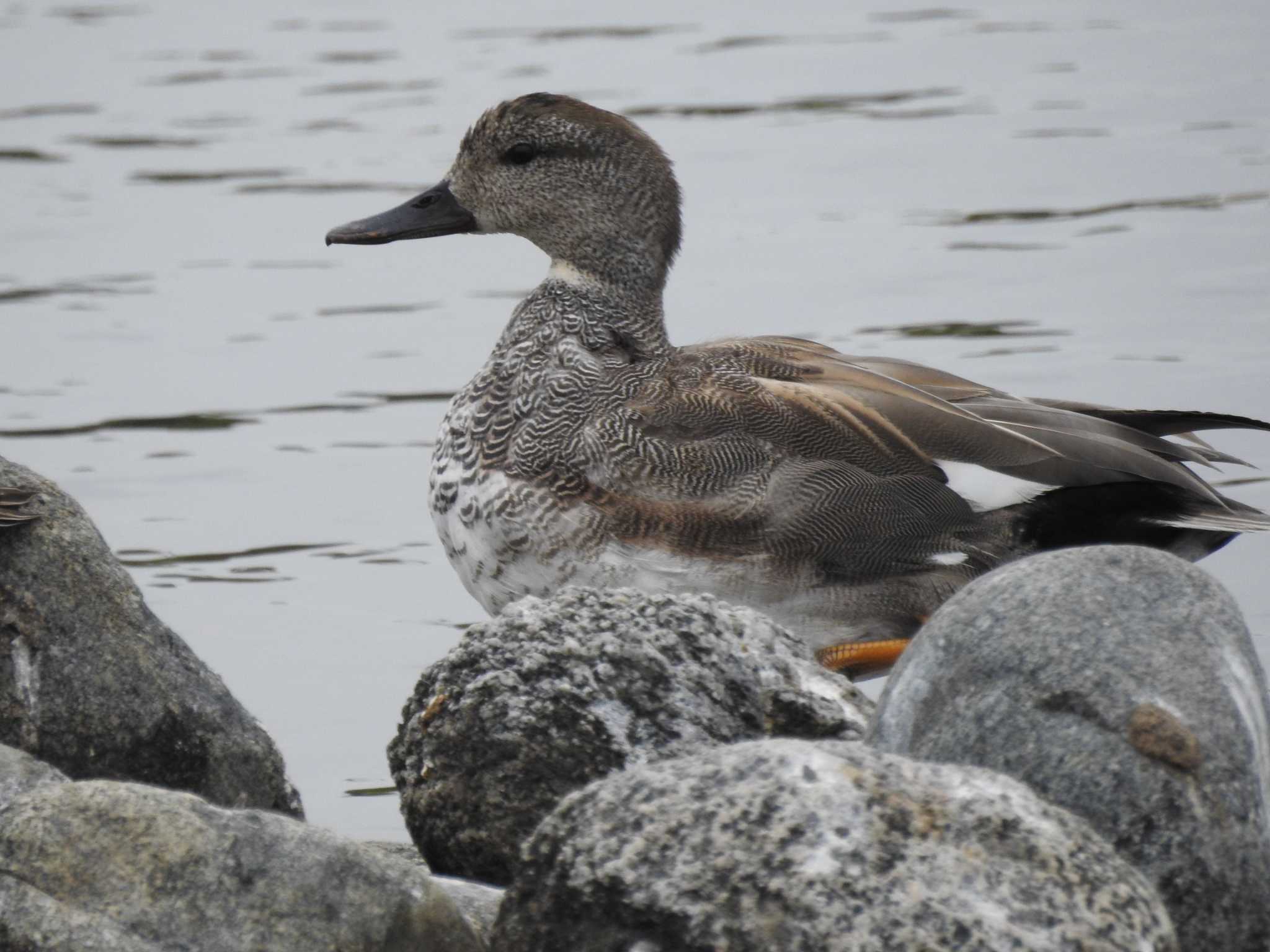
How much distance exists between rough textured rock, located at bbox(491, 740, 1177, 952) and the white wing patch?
8.00 ft

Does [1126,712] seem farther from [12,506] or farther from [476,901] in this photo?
[12,506]

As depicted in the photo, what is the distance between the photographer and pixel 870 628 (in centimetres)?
627

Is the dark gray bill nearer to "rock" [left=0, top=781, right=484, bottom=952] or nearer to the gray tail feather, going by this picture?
the gray tail feather

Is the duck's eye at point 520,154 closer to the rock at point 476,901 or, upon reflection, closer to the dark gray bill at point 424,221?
the dark gray bill at point 424,221

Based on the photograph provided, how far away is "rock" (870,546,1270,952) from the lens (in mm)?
4172

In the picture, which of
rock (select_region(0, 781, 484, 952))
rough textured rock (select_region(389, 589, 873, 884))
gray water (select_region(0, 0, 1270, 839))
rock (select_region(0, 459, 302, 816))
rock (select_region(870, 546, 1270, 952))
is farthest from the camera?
gray water (select_region(0, 0, 1270, 839))

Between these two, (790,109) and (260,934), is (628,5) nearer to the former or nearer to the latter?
(790,109)

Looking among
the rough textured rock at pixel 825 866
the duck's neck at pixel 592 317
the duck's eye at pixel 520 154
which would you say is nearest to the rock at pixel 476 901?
the rough textured rock at pixel 825 866

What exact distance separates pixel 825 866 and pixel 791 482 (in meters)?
2.60

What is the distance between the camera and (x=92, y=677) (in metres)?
5.15

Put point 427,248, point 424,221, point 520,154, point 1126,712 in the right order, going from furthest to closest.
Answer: point 427,248
point 424,221
point 520,154
point 1126,712

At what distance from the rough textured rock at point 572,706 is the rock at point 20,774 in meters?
0.84

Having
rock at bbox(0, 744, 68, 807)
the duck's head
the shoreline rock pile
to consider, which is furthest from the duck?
rock at bbox(0, 744, 68, 807)

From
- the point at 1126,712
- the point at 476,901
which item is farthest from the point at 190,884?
the point at 1126,712
